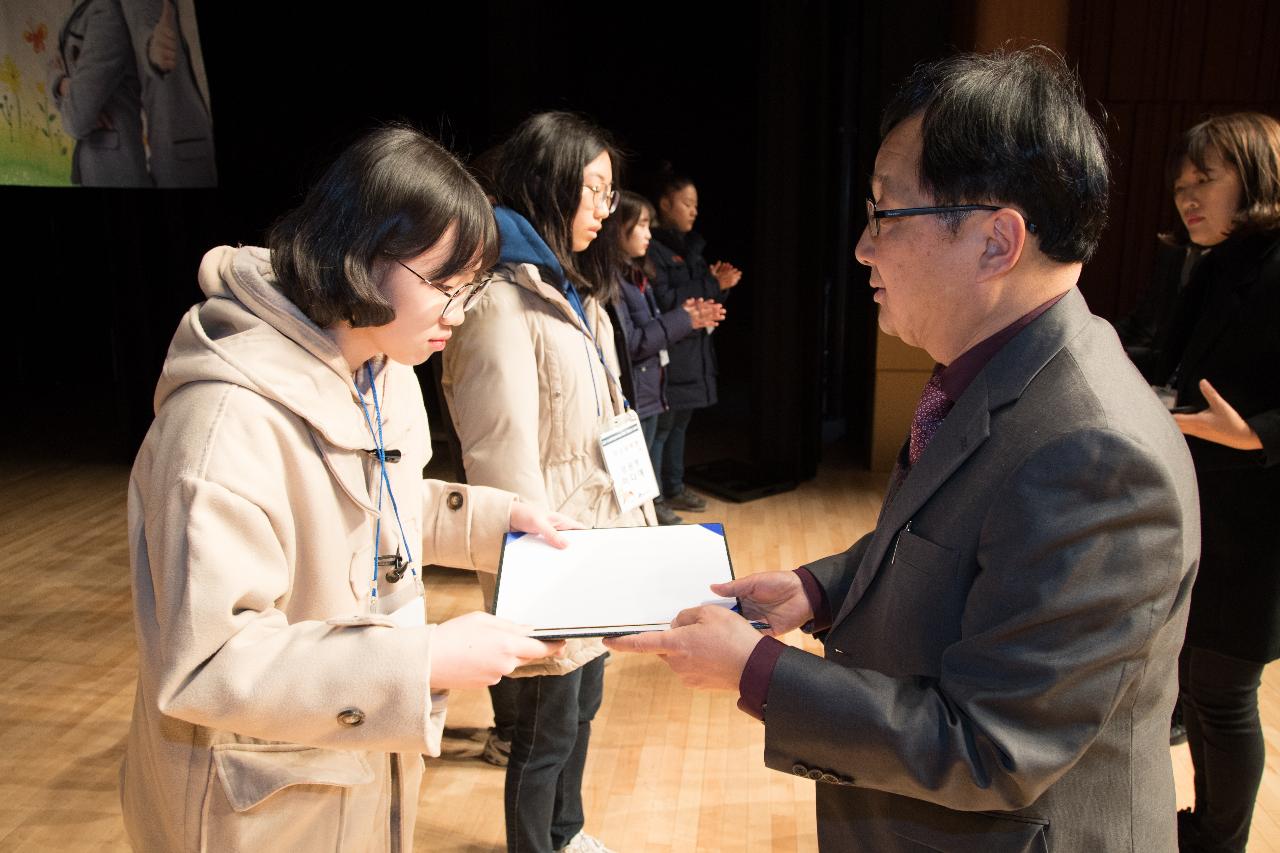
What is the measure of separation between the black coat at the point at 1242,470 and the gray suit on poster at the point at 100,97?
5.62 m

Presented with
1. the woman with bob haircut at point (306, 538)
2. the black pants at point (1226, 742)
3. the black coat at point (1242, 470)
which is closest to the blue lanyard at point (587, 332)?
the woman with bob haircut at point (306, 538)

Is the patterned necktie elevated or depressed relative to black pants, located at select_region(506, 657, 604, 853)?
elevated

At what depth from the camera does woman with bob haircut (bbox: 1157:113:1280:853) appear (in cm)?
232

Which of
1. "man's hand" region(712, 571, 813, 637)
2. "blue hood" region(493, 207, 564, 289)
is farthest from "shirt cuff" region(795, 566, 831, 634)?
"blue hood" region(493, 207, 564, 289)

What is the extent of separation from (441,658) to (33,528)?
16.6 ft

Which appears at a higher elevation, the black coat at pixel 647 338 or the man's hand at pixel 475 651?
the man's hand at pixel 475 651

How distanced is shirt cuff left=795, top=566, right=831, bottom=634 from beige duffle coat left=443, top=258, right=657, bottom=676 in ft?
2.12

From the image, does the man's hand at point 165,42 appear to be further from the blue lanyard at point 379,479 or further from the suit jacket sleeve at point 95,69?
the blue lanyard at point 379,479

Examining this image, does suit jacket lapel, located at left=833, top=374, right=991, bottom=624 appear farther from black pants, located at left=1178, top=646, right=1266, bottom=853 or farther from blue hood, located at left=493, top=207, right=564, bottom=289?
black pants, located at left=1178, top=646, right=1266, bottom=853

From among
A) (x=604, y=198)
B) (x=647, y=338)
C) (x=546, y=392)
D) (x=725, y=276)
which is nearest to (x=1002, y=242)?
(x=546, y=392)

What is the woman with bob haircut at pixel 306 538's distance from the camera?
45.3 inches

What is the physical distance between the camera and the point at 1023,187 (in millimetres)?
1107

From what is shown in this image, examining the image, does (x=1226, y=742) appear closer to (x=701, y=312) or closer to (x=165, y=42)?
(x=701, y=312)

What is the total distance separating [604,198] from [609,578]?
1.13m
